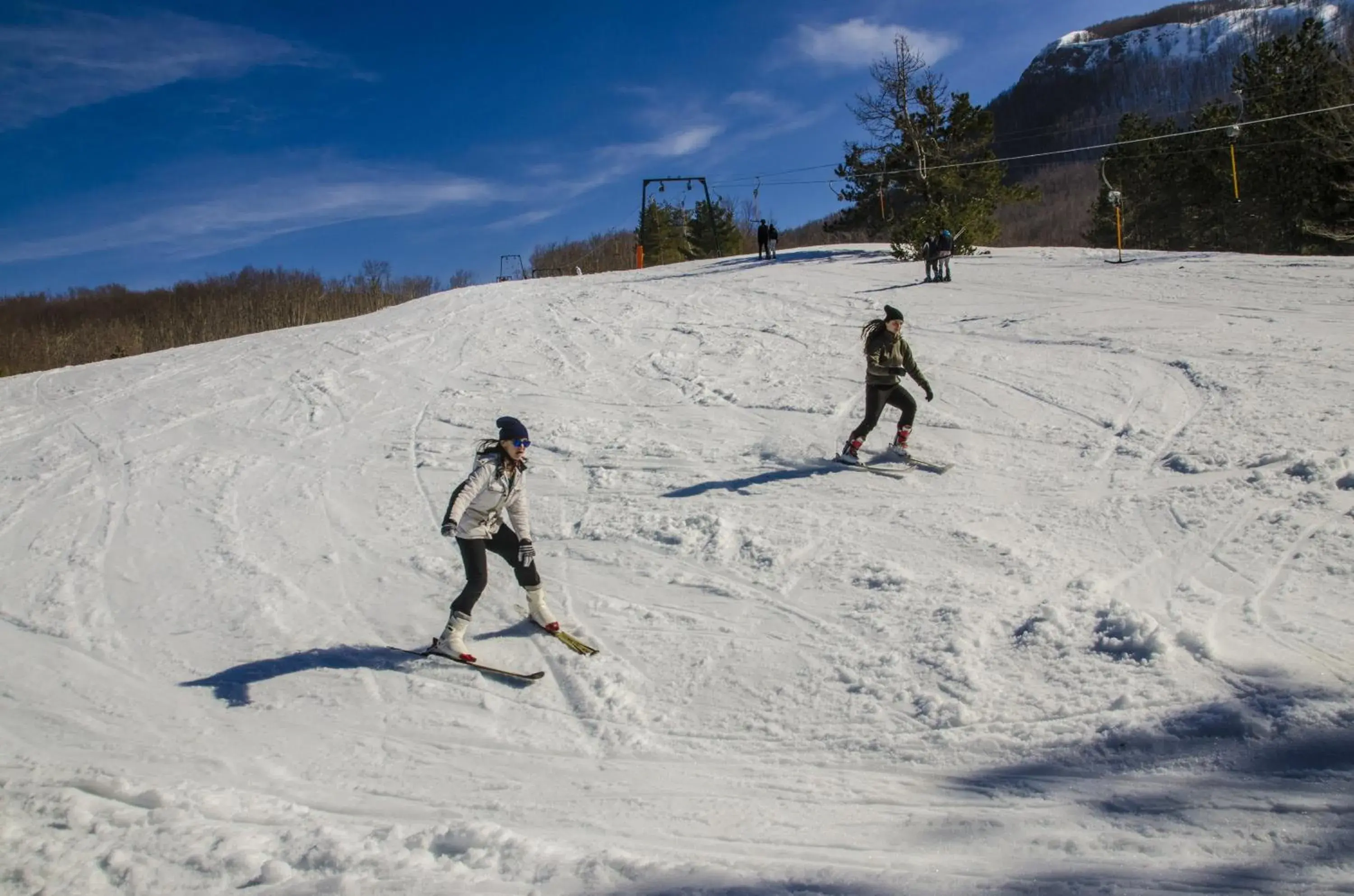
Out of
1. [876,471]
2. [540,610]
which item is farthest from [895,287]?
[540,610]

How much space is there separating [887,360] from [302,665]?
6810 millimetres

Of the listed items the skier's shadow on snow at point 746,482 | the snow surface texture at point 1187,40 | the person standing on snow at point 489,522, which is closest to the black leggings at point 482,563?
the person standing on snow at point 489,522

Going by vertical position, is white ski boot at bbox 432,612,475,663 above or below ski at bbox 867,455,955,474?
below

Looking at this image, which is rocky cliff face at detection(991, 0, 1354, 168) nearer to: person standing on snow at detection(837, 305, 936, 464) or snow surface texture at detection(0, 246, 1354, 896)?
snow surface texture at detection(0, 246, 1354, 896)

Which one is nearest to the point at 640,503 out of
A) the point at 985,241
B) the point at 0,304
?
the point at 985,241

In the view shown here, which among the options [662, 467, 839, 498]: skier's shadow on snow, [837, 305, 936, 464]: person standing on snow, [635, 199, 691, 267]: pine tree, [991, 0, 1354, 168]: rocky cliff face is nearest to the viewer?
[837, 305, 936, 464]: person standing on snow

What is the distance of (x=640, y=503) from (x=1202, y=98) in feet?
512

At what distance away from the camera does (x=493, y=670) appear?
6359 millimetres

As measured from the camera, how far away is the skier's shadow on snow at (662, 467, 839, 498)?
9867 mm

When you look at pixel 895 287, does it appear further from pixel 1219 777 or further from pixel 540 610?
pixel 1219 777

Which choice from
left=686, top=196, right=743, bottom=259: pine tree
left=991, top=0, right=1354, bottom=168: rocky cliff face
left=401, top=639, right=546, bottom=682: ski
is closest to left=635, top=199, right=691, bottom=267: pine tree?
left=686, top=196, right=743, bottom=259: pine tree

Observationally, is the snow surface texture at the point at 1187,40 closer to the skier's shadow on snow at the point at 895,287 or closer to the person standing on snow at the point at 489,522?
the skier's shadow on snow at the point at 895,287

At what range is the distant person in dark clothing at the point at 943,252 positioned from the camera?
2150 centimetres

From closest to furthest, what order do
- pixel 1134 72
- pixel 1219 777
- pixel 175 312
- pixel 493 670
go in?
pixel 1219 777 < pixel 493 670 < pixel 175 312 < pixel 1134 72
